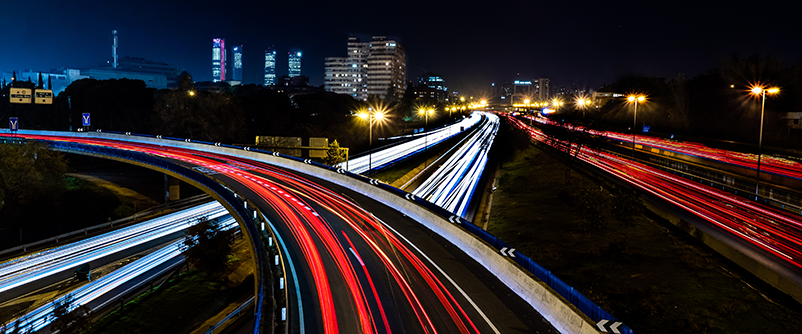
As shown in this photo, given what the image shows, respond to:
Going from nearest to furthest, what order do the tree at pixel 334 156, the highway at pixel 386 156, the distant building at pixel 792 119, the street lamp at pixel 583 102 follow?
1. the distant building at pixel 792 119
2. the tree at pixel 334 156
3. the highway at pixel 386 156
4. the street lamp at pixel 583 102

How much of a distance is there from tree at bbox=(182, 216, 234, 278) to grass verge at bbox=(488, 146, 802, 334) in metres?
19.6

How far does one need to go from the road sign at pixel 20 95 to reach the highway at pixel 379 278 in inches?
1383

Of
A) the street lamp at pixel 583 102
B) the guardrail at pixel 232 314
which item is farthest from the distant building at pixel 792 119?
the guardrail at pixel 232 314

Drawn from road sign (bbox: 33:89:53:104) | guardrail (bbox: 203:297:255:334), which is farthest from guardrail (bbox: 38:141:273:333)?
road sign (bbox: 33:89:53:104)

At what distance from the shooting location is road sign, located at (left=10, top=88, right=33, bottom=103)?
44062 mm

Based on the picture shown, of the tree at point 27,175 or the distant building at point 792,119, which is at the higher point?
the distant building at point 792,119

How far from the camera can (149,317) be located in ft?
79.6

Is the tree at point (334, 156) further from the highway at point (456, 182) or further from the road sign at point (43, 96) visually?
the road sign at point (43, 96)

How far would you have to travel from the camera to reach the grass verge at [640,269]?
15.5 meters

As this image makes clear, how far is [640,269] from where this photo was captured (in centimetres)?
2055

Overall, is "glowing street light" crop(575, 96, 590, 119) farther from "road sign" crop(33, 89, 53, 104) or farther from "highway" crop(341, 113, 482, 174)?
"road sign" crop(33, 89, 53, 104)

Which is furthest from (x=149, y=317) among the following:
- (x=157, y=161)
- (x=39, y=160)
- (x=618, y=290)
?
(x=39, y=160)

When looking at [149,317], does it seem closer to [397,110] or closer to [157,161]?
[157,161]

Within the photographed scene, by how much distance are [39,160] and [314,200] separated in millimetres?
36941
